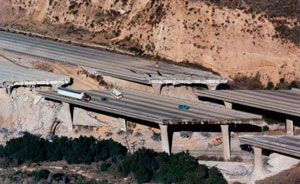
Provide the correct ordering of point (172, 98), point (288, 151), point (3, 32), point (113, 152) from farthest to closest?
1. point (3, 32)
2. point (172, 98)
3. point (113, 152)
4. point (288, 151)

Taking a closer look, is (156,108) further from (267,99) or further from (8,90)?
(8,90)

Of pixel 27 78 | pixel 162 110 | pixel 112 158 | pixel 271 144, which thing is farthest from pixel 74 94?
pixel 271 144

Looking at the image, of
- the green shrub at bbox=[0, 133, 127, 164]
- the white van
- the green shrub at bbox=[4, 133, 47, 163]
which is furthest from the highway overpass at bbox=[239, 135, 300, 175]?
the green shrub at bbox=[4, 133, 47, 163]

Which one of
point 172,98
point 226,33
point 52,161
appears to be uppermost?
point 226,33

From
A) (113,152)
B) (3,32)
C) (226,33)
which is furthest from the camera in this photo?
(3,32)

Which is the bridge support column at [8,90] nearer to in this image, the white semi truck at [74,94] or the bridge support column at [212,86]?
the white semi truck at [74,94]

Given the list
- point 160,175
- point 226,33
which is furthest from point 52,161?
point 226,33

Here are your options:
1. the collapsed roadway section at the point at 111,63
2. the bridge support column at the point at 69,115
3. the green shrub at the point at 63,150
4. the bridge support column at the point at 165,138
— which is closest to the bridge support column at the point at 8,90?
the collapsed roadway section at the point at 111,63

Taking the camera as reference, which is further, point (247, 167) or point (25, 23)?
point (25, 23)

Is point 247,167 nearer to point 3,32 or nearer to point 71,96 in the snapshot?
point 71,96
